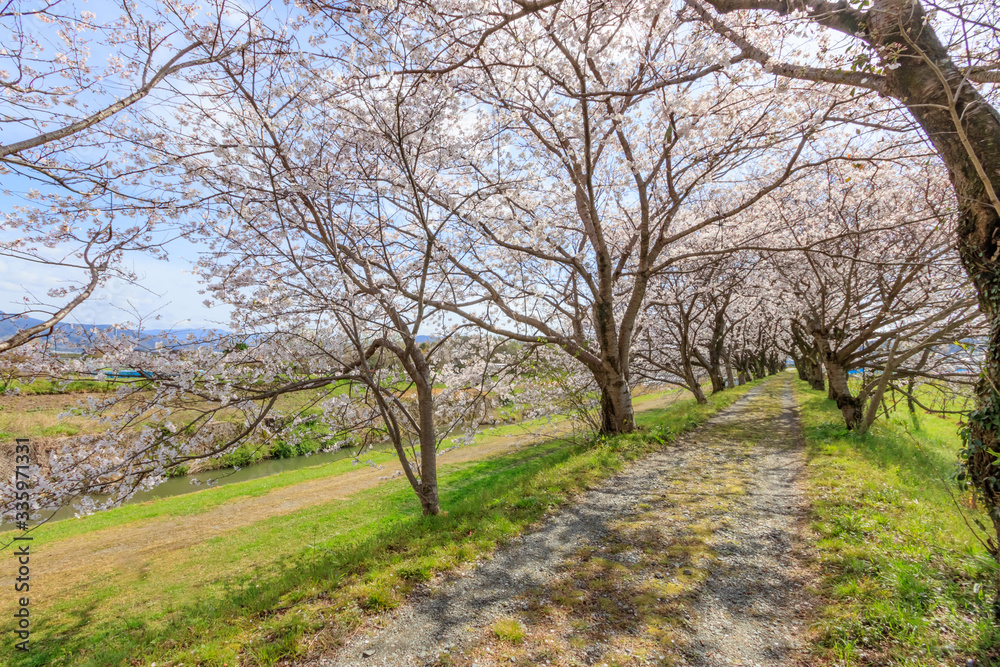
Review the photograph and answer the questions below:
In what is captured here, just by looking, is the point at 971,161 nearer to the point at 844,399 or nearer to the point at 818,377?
the point at 844,399

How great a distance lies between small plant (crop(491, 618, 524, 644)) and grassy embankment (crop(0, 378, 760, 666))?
3.32 feet

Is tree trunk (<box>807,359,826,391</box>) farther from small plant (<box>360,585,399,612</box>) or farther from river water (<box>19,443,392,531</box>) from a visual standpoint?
small plant (<box>360,585,399,612</box>)

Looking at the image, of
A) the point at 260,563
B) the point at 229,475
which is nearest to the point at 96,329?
the point at 260,563

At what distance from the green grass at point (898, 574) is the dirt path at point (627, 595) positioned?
1.02 feet

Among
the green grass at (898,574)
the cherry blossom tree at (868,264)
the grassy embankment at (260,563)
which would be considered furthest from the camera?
the cherry blossom tree at (868,264)

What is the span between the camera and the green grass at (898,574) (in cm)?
276

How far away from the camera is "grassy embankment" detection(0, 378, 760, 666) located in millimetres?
3693

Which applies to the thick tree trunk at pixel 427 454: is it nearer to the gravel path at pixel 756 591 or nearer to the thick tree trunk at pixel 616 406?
the gravel path at pixel 756 591

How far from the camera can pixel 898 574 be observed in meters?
3.48

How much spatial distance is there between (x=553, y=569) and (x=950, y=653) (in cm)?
286

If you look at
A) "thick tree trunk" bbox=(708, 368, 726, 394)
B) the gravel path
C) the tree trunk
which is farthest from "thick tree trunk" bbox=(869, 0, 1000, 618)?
the tree trunk

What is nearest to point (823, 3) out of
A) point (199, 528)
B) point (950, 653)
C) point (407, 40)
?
point (407, 40)

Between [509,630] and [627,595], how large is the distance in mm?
1168

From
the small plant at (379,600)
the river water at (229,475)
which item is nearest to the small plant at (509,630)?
the small plant at (379,600)
